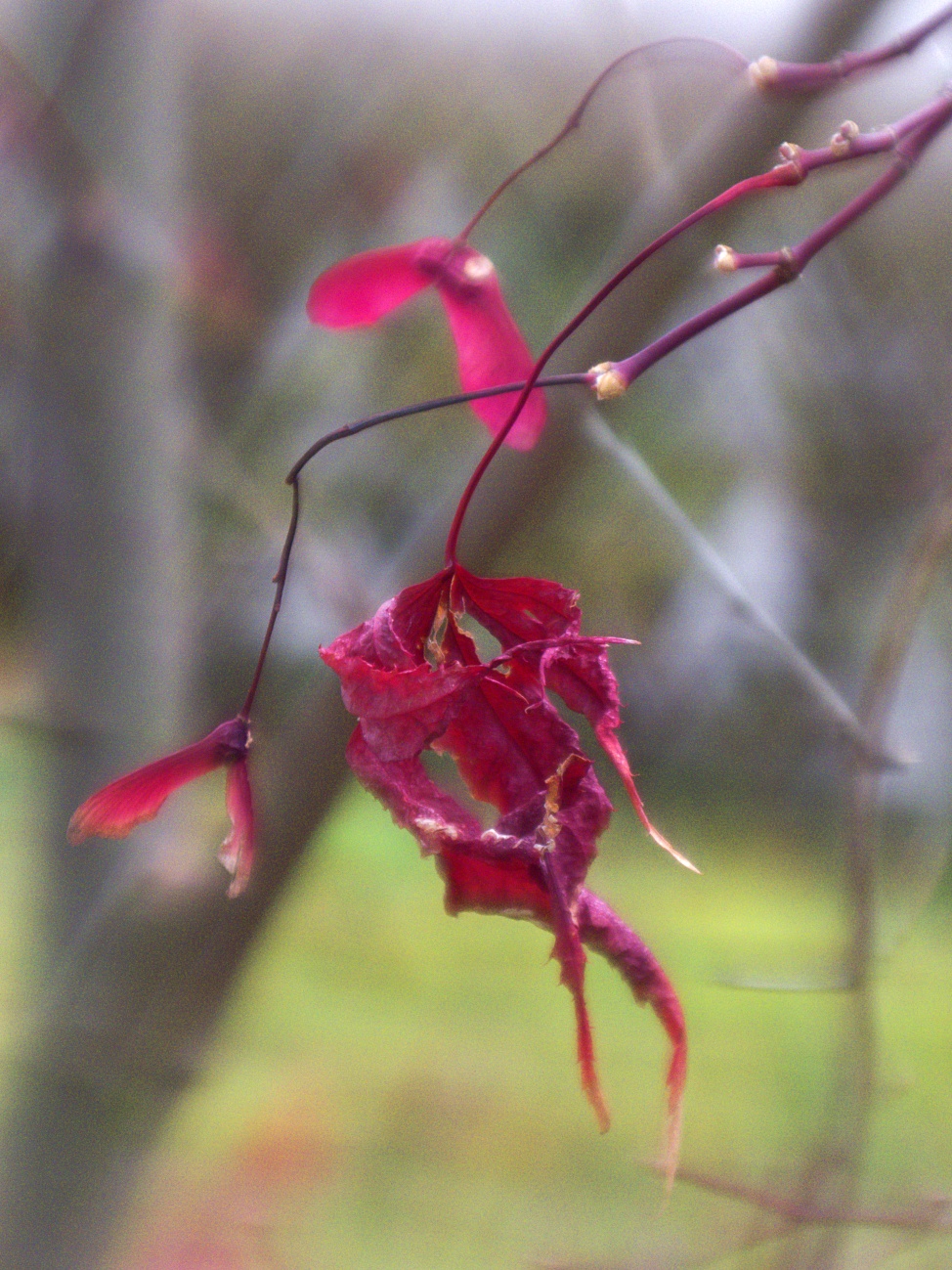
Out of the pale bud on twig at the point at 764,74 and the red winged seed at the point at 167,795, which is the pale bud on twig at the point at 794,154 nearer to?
the pale bud on twig at the point at 764,74

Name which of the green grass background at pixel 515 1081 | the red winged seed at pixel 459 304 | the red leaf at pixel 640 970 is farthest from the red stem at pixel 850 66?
the green grass background at pixel 515 1081

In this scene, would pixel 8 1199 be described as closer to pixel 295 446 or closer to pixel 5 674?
pixel 5 674

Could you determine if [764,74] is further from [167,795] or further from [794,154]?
[167,795]

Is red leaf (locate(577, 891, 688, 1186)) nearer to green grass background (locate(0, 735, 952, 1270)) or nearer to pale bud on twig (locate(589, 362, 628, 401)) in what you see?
pale bud on twig (locate(589, 362, 628, 401))

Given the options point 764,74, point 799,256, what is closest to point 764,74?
point 764,74

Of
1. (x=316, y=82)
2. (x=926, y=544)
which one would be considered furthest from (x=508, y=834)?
(x=316, y=82)

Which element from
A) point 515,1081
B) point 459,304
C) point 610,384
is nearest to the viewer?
point 610,384
